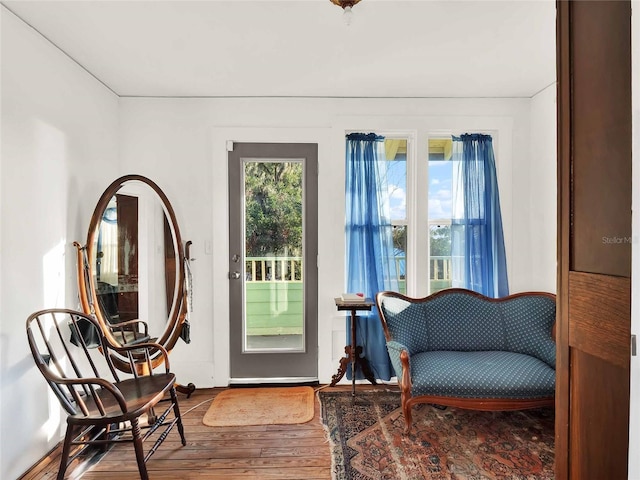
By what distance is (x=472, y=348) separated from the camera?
9.20 ft

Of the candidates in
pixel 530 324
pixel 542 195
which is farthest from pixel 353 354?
pixel 542 195

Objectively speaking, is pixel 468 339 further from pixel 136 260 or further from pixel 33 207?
pixel 33 207

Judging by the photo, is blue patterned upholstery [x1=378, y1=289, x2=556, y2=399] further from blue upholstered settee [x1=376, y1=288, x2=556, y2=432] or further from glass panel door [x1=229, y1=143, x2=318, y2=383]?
glass panel door [x1=229, y1=143, x2=318, y2=383]

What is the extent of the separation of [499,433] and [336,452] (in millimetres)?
1088

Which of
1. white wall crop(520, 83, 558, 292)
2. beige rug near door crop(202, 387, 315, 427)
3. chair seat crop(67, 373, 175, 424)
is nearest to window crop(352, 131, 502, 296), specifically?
white wall crop(520, 83, 558, 292)

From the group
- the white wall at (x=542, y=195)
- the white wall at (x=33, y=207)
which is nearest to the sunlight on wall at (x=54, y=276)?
the white wall at (x=33, y=207)

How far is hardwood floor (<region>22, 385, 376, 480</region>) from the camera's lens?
2029 mm

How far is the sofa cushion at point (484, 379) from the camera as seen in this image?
2.28 m

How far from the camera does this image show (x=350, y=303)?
2854 millimetres

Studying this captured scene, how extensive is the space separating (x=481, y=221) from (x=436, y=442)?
1.79 meters

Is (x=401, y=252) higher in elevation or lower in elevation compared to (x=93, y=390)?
higher

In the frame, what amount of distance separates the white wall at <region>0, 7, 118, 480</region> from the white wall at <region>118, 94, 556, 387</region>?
638mm

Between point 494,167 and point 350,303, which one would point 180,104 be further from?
point 494,167

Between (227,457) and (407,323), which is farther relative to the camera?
(407,323)
